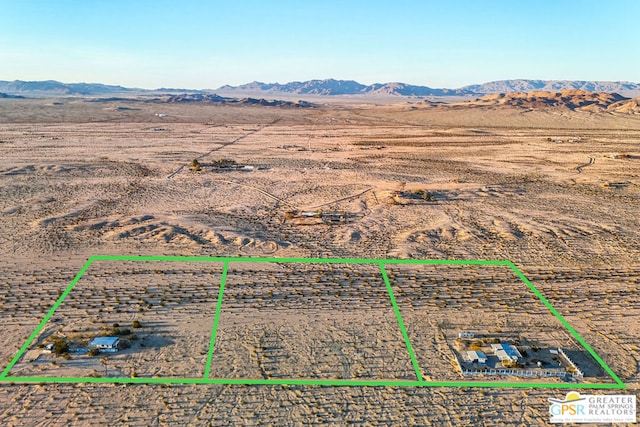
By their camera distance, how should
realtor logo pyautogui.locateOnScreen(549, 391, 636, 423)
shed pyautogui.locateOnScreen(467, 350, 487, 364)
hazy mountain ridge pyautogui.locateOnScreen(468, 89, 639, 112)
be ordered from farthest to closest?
1. hazy mountain ridge pyautogui.locateOnScreen(468, 89, 639, 112)
2. shed pyautogui.locateOnScreen(467, 350, 487, 364)
3. realtor logo pyautogui.locateOnScreen(549, 391, 636, 423)

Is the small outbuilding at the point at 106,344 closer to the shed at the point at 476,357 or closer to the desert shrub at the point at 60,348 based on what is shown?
the desert shrub at the point at 60,348

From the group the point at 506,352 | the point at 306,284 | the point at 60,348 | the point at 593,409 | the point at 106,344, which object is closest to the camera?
the point at 593,409

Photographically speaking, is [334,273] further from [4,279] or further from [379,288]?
Result: [4,279]

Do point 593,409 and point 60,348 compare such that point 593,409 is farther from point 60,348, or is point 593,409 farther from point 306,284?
point 60,348

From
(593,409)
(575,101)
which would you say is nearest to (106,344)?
(593,409)

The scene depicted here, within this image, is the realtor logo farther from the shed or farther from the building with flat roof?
the shed

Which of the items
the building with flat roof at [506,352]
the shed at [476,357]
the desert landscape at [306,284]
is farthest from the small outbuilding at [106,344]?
the building with flat roof at [506,352]

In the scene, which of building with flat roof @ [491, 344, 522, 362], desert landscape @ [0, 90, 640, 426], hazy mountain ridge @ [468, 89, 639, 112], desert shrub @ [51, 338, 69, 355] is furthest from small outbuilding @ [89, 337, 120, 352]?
hazy mountain ridge @ [468, 89, 639, 112]
